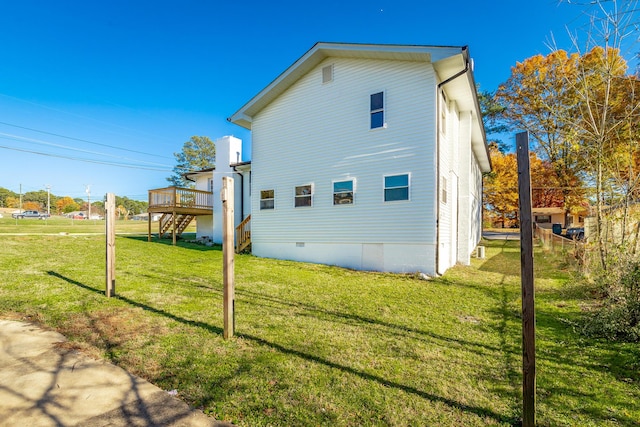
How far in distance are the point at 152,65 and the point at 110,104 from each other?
8.72 meters

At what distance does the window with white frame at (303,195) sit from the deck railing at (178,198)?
6.78 m

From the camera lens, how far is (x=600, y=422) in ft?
7.66

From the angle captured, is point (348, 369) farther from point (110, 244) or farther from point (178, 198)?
point (178, 198)

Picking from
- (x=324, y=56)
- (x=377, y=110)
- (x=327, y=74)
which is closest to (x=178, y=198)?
(x=327, y=74)

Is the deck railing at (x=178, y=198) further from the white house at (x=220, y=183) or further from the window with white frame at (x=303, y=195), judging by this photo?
the window with white frame at (x=303, y=195)

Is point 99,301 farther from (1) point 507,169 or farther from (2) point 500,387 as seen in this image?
(1) point 507,169

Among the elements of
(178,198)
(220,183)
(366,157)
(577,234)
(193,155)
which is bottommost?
(577,234)

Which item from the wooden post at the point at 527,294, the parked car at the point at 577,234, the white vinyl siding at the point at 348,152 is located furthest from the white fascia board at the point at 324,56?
the wooden post at the point at 527,294

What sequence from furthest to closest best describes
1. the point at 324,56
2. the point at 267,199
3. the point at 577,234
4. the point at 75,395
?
1. the point at 577,234
2. the point at 267,199
3. the point at 324,56
4. the point at 75,395

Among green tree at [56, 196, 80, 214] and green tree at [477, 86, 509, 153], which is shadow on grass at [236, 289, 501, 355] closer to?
green tree at [477, 86, 509, 153]

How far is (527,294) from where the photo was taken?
7.38 feet

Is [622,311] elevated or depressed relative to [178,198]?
depressed

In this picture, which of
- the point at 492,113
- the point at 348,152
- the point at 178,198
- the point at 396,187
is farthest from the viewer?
the point at 492,113

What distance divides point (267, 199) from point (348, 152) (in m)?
4.10
